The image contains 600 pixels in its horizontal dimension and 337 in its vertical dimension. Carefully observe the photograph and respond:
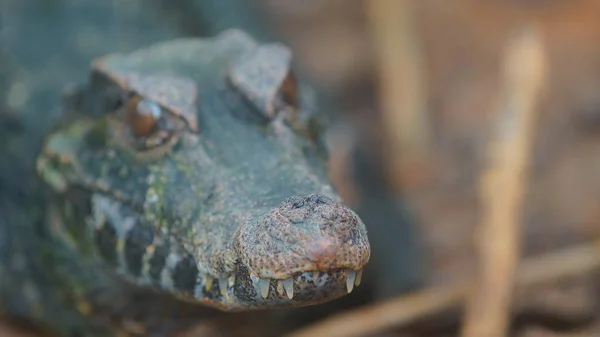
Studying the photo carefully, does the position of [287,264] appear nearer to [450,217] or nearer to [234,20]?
[450,217]

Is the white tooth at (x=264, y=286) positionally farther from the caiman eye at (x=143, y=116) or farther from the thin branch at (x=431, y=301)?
the thin branch at (x=431, y=301)

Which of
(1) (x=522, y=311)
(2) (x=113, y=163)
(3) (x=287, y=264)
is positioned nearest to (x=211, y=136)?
(2) (x=113, y=163)

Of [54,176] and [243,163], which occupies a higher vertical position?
[243,163]

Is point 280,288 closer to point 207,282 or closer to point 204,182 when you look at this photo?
point 207,282

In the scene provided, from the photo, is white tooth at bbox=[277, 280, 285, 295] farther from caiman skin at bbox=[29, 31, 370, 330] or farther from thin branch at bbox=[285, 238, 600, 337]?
thin branch at bbox=[285, 238, 600, 337]

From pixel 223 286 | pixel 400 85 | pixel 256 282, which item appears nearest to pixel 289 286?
pixel 256 282

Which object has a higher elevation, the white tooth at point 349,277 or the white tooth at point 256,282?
the white tooth at point 349,277

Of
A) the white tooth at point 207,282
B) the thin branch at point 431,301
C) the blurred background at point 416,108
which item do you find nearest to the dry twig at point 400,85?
the blurred background at point 416,108
